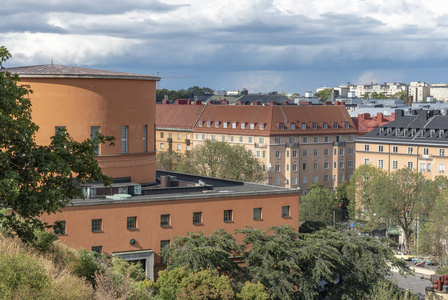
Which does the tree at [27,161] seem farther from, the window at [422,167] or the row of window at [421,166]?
the window at [422,167]

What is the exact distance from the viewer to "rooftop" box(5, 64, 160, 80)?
54594 mm

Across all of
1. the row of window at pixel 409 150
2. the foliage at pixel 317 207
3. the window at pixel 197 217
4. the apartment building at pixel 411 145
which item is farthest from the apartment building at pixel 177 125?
the window at pixel 197 217

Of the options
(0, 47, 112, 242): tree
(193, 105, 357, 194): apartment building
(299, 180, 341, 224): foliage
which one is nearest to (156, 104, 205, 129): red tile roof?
(193, 105, 357, 194): apartment building

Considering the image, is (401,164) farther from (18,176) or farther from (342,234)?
(18,176)

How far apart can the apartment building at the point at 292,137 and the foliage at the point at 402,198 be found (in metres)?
27.6

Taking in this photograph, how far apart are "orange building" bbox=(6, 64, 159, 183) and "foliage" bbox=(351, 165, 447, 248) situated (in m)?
51.9

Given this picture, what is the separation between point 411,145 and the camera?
118812 millimetres

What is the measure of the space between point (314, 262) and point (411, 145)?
246ft

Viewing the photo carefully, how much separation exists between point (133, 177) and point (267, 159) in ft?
254

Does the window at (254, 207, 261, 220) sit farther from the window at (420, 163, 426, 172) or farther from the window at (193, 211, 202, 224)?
the window at (420, 163, 426, 172)

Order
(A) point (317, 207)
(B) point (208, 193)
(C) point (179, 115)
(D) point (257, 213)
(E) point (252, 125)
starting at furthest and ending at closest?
(C) point (179, 115)
(E) point (252, 125)
(A) point (317, 207)
(D) point (257, 213)
(B) point (208, 193)

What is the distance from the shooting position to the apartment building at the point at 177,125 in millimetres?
151250

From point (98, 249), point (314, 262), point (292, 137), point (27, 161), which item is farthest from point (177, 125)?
point (27, 161)

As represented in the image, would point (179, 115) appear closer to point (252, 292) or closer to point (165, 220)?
point (165, 220)
